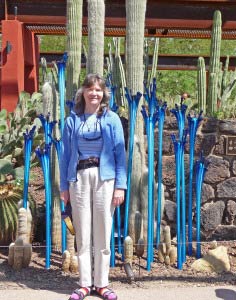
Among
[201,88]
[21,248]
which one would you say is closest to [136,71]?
[201,88]

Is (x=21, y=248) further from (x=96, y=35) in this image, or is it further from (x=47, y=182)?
(x=96, y=35)

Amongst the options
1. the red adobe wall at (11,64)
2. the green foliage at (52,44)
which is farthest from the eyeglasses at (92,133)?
the green foliage at (52,44)

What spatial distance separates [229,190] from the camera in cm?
622

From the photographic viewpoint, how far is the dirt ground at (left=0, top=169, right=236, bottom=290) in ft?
16.5

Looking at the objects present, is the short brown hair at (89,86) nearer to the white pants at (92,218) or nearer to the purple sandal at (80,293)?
the white pants at (92,218)

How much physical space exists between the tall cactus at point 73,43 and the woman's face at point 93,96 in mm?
1248

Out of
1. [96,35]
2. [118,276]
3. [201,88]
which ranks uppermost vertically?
[96,35]

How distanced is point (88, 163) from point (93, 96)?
18.2 inches

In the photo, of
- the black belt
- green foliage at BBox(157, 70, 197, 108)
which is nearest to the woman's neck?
the black belt

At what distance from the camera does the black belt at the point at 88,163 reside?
177 inches

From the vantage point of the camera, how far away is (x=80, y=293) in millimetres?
4543

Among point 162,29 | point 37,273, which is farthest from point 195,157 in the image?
point 162,29

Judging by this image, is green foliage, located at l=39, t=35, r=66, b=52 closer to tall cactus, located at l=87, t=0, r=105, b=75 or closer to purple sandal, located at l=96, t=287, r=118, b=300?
tall cactus, located at l=87, t=0, r=105, b=75

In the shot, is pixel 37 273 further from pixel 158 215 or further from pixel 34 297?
pixel 158 215
